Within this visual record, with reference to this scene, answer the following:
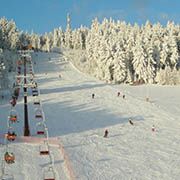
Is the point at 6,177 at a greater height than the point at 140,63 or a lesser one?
lesser

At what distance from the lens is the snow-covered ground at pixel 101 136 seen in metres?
28.0

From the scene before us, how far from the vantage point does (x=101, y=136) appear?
39.3 m

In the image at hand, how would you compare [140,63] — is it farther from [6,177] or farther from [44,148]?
[6,177]

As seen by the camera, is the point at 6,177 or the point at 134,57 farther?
the point at 134,57

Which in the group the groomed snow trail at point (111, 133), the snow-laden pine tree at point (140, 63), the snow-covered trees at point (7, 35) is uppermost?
the snow-covered trees at point (7, 35)

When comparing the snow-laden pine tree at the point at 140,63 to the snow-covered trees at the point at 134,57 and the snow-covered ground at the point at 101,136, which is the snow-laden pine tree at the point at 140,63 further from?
the snow-covered ground at the point at 101,136

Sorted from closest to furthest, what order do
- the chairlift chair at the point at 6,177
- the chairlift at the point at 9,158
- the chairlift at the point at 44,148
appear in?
the chairlift chair at the point at 6,177 < the chairlift at the point at 9,158 < the chairlift at the point at 44,148

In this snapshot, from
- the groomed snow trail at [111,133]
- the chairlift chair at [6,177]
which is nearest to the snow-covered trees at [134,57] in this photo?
the groomed snow trail at [111,133]

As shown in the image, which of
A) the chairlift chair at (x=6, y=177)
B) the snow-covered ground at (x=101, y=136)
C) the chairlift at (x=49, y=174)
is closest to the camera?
the chairlift chair at (x=6, y=177)

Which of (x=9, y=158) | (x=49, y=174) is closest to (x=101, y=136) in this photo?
(x=9, y=158)

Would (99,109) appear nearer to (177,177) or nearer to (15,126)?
(15,126)

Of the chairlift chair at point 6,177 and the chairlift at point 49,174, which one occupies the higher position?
the chairlift chair at point 6,177

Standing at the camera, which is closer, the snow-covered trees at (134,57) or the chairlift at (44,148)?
the chairlift at (44,148)

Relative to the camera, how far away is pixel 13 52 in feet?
392
